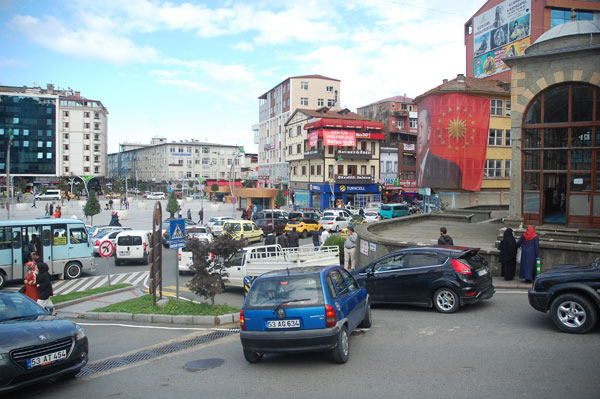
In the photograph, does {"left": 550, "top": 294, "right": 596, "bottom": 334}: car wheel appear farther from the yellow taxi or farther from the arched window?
the yellow taxi

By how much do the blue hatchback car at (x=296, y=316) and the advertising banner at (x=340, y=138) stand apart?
55191 millimetres

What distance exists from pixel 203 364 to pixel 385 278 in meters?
5.29

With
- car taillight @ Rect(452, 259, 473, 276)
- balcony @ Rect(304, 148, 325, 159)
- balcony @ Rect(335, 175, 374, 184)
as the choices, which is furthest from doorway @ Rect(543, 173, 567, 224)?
balcony @ Rect(304, 148, 325, 159)

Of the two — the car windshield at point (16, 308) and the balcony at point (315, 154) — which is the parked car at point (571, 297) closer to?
the car windshield at point (16, 308)

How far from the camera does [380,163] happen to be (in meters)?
70.5

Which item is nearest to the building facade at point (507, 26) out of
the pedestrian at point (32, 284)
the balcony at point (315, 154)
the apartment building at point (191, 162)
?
the balcony at point (315, 154)

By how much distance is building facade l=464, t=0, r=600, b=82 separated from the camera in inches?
2010

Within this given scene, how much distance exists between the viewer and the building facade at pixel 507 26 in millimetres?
51062

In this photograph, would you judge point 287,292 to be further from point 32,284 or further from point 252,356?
point 32,284

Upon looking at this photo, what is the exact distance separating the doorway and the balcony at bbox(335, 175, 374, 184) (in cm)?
4526

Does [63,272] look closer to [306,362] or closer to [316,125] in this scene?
[306,362]

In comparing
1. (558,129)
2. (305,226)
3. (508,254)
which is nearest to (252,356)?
(508,254)

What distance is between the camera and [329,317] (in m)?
6.95

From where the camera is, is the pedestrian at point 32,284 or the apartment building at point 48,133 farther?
the apartment building at point 48,133
